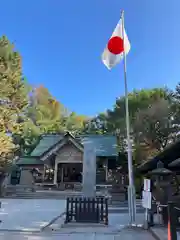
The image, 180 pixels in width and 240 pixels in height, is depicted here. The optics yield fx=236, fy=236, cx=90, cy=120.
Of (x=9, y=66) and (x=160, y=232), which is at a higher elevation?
(x=9, y=66)

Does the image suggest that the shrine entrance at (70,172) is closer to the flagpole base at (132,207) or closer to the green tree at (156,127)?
the green tree at (156,127)

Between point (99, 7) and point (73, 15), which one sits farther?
point (73, 15)

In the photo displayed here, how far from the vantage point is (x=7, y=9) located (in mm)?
13688

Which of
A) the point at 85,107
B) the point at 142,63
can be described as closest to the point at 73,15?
the point at 142,63

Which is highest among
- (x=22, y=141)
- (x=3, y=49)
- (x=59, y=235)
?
(x=3, y=49)

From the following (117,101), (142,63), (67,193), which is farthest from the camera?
(117,101)

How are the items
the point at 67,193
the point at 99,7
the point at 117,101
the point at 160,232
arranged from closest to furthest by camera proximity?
the point at 160,232 < the point at 99,7 < the point at 67,193 < the point at 117,101

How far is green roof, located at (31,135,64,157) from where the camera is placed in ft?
81.0

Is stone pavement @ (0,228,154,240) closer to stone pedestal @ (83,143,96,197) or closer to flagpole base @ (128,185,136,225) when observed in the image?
flagpole base @ (128,185,136,225)

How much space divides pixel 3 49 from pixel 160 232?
21719mm

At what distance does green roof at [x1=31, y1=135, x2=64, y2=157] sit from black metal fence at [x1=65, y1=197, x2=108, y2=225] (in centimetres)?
1638

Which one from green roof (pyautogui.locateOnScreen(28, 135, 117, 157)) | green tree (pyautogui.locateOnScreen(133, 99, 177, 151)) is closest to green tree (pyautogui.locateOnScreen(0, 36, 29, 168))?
green roof (pyautogui.locateOnScreen(28, 135, 117, 157))

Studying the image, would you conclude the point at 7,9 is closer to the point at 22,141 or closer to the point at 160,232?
the point at 160,232

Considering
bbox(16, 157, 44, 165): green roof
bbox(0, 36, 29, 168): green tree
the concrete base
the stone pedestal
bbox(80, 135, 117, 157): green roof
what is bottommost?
the concrete base
